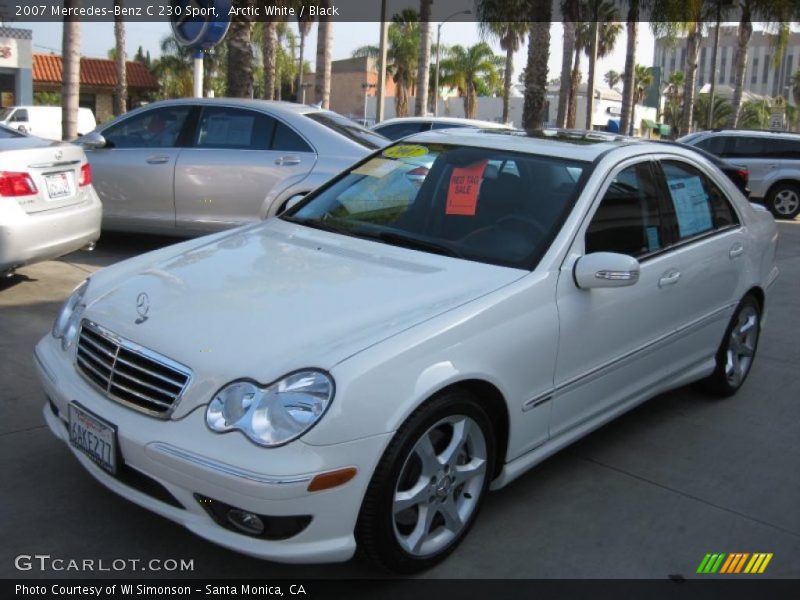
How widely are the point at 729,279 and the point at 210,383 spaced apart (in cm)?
323

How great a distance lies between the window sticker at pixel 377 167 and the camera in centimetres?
455

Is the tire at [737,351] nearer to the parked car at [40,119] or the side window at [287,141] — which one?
the side window at [287,141]

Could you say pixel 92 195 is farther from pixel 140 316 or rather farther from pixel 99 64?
pixel 99 64

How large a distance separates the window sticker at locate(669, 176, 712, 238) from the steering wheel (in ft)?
3.58

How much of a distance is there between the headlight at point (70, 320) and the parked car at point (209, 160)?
4.31 m

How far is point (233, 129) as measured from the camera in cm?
823

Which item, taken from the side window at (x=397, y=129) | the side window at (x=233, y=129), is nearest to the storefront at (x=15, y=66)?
the side window at (x=397, y=129)

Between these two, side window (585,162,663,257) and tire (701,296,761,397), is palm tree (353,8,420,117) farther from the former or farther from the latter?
side window (585,162,663,257)

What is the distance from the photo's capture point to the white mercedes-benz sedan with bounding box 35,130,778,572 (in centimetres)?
275

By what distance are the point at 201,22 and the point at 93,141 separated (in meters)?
1.63

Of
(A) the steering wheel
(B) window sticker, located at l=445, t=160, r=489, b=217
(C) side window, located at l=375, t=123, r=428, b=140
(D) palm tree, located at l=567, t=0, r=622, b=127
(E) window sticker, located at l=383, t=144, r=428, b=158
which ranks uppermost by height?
(D) palm tree, located at l=567, t=0, r=622, b=127

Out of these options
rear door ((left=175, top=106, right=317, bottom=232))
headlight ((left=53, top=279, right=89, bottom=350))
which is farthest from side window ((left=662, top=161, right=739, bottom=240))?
rear door ((left=175, top=106, right=317, bottom=232))

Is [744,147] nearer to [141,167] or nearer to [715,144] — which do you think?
[715,144]

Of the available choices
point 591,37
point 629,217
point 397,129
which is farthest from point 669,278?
point 591,37
